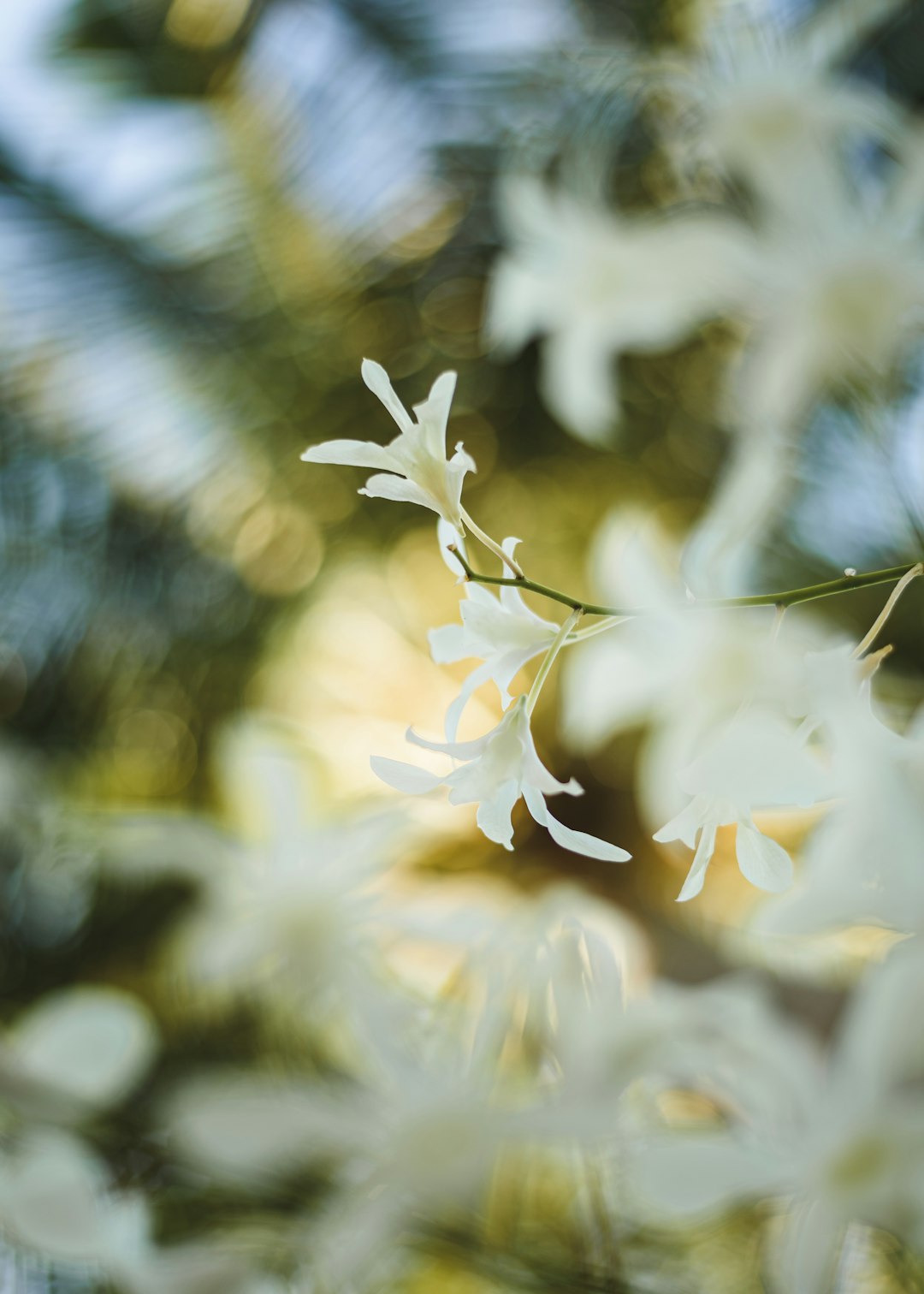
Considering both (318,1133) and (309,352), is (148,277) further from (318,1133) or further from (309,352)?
(318,1133)

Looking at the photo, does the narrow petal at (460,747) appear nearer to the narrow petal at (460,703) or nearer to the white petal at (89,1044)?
the narrow petal at (460,703)

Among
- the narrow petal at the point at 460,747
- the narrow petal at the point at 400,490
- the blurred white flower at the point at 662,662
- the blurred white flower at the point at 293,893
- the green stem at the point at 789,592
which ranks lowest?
the blurred white flower at the point at 293,893

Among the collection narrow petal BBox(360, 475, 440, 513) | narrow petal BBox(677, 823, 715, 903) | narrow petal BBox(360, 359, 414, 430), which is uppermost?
narrow petal BBox(360, 359, 414, 430)

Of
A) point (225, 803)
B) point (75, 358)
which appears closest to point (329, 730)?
point (225, 803)

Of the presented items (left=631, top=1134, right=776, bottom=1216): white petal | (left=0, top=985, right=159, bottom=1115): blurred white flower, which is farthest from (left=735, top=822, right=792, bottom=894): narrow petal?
(left=0, top=985, right=159, bottom=1115): blurred white flower

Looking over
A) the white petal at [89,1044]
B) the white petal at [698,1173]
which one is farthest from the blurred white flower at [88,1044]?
the white petal at [698,1173]

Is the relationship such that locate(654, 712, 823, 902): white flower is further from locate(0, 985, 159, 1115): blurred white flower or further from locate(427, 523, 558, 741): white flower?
locate(0, 985, 159, 1115): blurred white flower
